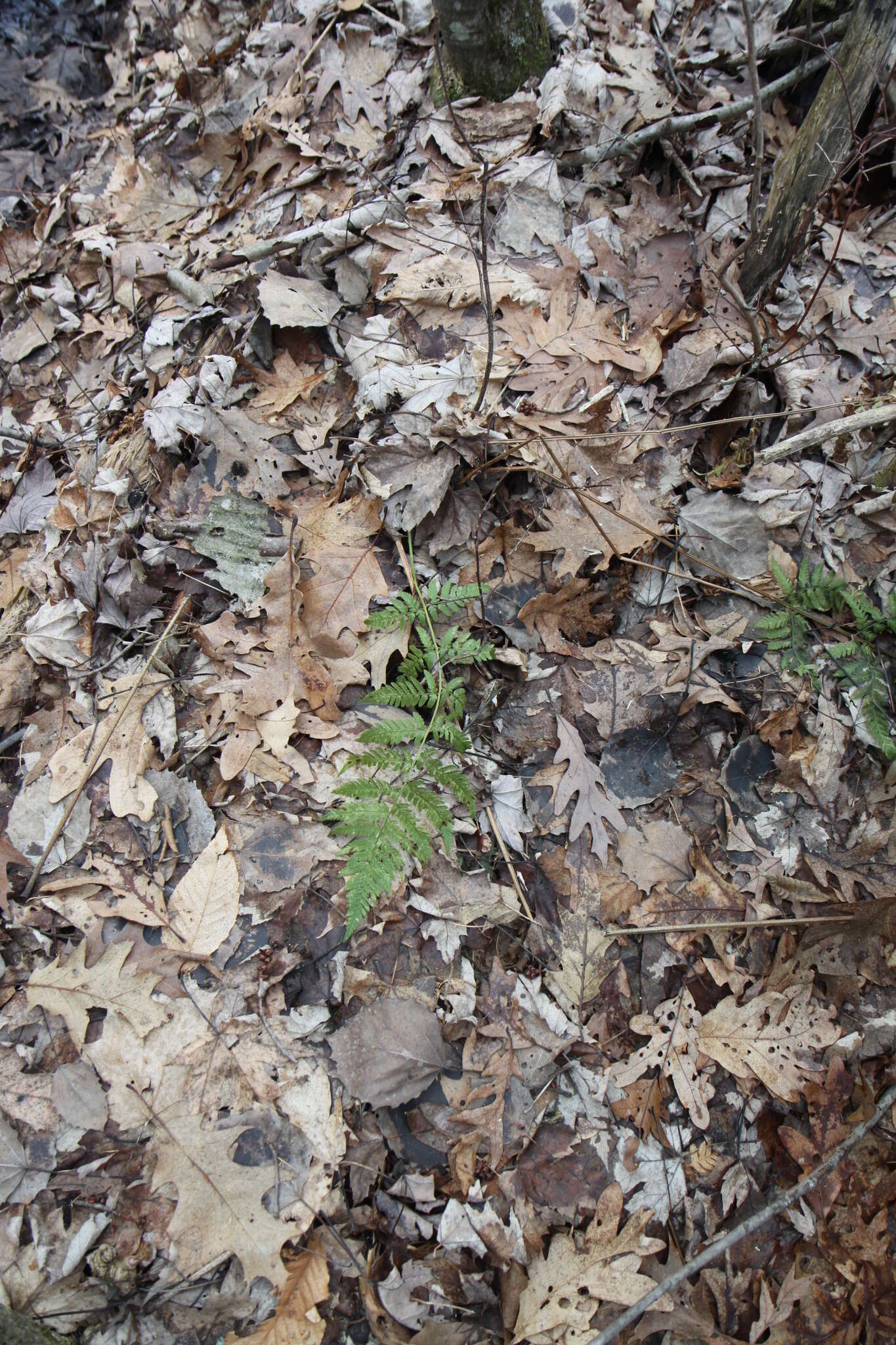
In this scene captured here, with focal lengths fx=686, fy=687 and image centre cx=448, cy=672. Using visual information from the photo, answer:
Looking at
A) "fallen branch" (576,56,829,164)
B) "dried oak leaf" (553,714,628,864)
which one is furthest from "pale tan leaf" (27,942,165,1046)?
"fallen branch" (576,56,829,164)

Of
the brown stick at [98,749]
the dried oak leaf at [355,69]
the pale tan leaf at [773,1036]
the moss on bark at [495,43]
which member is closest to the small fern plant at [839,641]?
the pale tan leaf at [773,1036]

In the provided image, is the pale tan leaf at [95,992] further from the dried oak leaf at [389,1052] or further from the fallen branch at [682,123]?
the fallen branch at [682,123]

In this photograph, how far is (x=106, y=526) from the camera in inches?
128

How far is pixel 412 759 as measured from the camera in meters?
2.55

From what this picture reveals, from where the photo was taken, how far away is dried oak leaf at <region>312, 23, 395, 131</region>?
3920 millimetres

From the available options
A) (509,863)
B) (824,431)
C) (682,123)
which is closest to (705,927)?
(509,863)

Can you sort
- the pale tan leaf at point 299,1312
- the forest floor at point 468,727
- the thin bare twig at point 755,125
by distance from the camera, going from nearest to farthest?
the pale tan leaf at point 299,1312, the forest floor at point 468,727, the thin bare twig at point 755,125

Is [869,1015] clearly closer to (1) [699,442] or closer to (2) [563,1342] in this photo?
(2) [563,1342]

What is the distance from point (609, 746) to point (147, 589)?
2.09m

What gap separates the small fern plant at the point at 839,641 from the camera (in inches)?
109

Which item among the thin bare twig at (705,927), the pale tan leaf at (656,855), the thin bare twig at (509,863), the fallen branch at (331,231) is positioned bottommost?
the thin bare twig at (705,927)

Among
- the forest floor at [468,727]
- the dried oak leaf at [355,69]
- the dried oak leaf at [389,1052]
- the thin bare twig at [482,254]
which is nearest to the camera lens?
the forest floor at [468,727]

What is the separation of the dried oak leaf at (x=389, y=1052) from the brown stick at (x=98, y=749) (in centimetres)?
128

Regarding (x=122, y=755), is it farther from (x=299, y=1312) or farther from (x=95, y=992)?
(x=299, y=1312)
